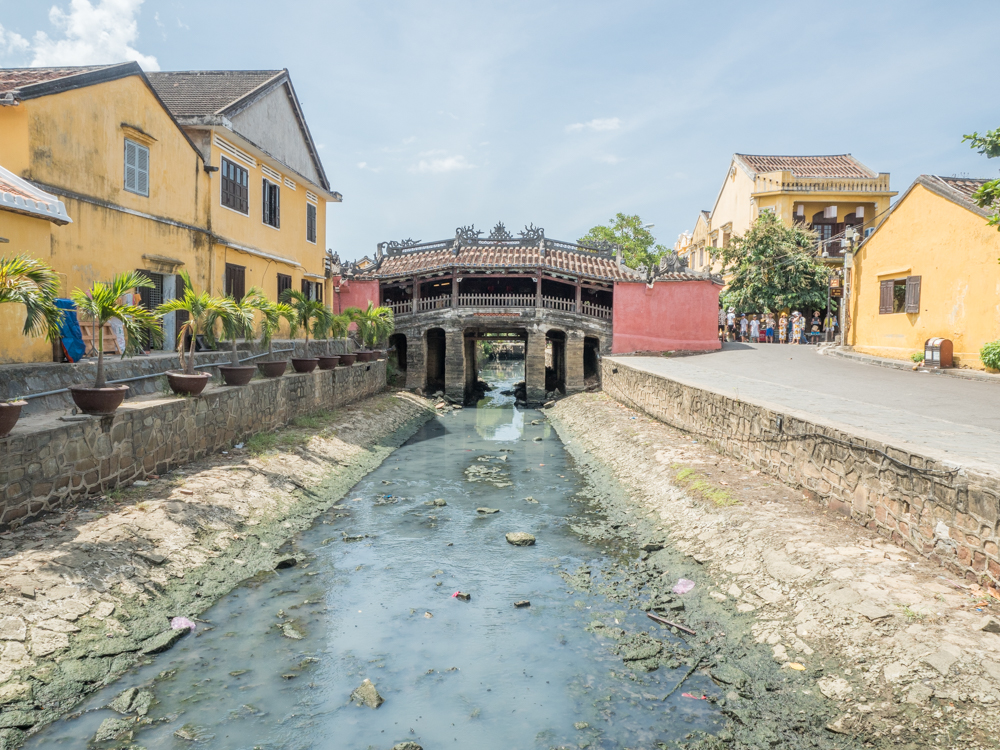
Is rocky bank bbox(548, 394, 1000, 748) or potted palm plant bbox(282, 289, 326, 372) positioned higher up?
potted palm plant bbox(282, 289, 326, 372)

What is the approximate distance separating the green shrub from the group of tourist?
530 inches

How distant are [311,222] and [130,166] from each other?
978 cm

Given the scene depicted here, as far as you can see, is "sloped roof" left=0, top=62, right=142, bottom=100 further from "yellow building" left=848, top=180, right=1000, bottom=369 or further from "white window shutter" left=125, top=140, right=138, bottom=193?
"yellow building" left=848, top=180, right=1000, bottom=369

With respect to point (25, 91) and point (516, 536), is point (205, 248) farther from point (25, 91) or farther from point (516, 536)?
point (516, 536)

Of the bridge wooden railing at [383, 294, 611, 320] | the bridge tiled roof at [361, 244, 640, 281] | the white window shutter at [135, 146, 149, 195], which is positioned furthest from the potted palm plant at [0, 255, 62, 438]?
the bridge wooden railing at [383, 294, 611, 320]

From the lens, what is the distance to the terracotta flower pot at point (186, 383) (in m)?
10.6

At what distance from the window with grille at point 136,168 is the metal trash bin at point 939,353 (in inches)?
762

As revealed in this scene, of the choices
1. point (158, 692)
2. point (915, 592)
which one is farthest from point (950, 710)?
point (158, 692)

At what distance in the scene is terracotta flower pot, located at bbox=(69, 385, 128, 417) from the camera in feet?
26.5

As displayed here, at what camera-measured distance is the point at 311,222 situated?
23.1m

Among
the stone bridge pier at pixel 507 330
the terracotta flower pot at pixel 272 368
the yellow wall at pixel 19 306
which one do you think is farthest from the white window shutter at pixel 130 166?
the stone bridge pier at pixel 507 330

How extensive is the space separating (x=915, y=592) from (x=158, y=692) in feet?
22.0

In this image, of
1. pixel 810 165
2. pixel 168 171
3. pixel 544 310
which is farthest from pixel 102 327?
pixel 810 165

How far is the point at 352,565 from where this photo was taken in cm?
851
